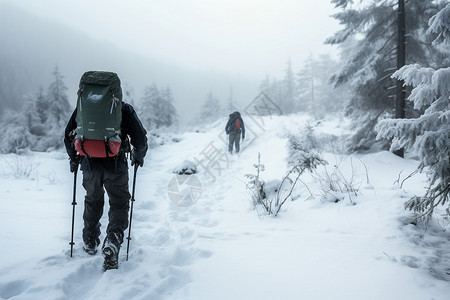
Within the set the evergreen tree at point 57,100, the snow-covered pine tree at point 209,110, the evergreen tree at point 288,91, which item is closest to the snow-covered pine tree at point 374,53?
the evergreen tree at point 57,100

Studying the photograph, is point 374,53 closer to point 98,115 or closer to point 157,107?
point 98,115

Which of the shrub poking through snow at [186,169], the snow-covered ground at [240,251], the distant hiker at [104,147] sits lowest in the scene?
the snow-covered ground at [240,251]

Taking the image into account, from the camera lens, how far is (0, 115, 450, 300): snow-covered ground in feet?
8.50

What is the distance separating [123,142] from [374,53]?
899cm

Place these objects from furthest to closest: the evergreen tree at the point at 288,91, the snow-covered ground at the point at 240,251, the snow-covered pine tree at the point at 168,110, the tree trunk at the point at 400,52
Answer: the evergreen tree at the point at 288,91, the snow-covered pine tree at the point at 168,110, the tree trunk at the point at 400,52, the snow-covered ground at the point at 240,251

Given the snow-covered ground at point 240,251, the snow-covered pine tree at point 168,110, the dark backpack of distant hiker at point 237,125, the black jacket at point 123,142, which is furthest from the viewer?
the snow-covered pine tree at point 168,110

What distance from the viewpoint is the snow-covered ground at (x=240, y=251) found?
2.59 meters

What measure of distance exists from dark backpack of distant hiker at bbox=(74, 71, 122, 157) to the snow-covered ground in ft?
4.52

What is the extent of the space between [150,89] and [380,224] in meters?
37.9

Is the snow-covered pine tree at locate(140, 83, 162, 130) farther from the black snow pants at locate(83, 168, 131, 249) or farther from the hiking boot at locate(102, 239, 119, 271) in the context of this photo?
the hiking boot at locate(102, 239, 119, 271)

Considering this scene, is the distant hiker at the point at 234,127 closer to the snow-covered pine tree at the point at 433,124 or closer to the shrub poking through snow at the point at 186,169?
the shrub poking through snow at the point at 186,169

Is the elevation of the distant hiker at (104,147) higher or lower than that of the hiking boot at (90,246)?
higher

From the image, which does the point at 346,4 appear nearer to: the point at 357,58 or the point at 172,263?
the point at 357,58

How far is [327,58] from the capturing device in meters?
48.6
